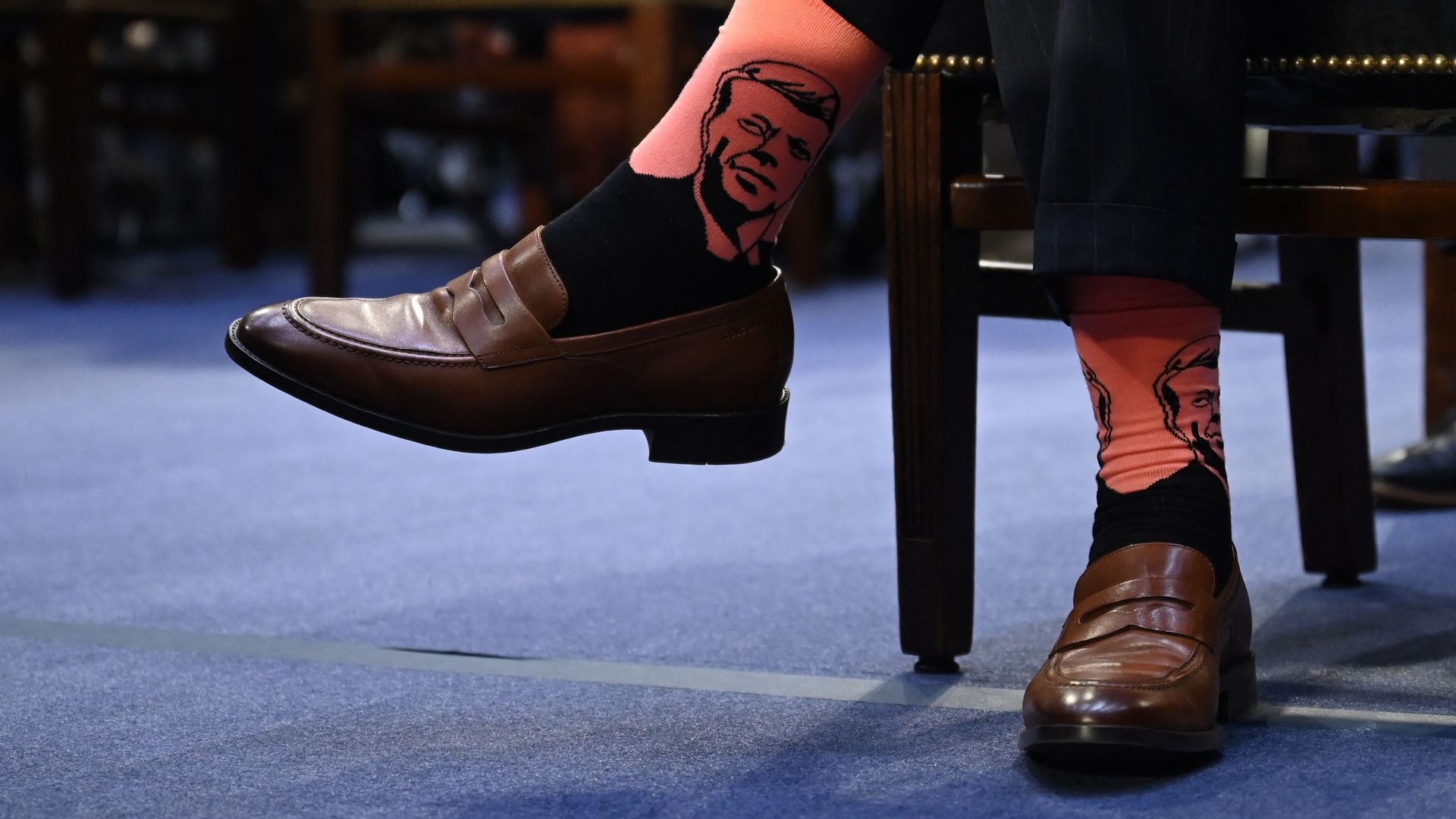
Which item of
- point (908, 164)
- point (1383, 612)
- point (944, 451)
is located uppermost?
point (908, 164)

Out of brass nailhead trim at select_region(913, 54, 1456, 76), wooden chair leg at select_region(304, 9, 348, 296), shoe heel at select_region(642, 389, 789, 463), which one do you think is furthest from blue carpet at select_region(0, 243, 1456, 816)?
wooden chair leg at select_region(304, 9, 348, 296)

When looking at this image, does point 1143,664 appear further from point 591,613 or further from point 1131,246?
point 591,613

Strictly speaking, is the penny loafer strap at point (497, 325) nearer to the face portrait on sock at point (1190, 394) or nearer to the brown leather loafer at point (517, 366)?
the brown leather loafer at point (517, 366)

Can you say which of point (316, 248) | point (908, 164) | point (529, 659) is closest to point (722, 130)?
point (908, 164)

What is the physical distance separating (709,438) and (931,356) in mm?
127

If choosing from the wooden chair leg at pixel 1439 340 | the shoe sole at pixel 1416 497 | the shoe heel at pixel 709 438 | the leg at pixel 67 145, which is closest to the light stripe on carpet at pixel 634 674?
the shoe heel at pixel 709 438

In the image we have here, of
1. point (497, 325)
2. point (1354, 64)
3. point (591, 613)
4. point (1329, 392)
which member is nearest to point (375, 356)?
point (497, 325)

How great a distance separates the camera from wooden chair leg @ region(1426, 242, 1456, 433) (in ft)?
3.83

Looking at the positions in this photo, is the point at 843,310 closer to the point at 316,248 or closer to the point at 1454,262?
the point at 316,248

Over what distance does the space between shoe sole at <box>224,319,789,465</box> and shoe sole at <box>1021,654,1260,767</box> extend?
165mm

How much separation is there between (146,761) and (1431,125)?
0.58 metres

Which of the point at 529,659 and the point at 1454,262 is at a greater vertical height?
the point at 1454,262

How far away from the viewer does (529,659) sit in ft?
2.51

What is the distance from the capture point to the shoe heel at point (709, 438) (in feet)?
2.17
